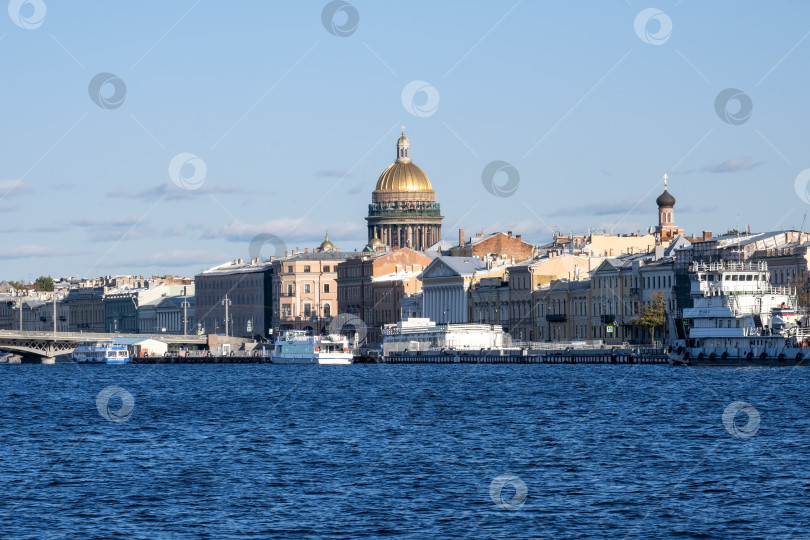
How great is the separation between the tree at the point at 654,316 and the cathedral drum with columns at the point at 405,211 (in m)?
72.3

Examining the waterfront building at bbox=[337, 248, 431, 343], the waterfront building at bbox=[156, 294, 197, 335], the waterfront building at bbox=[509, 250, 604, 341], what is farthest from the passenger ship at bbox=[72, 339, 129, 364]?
the waterfront building at bbox=[156, 294, 197, 335]

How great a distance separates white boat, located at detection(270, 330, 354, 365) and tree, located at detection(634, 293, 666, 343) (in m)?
18.6

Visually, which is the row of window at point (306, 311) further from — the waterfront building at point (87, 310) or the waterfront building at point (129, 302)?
the waterfront building at point (87, 310)

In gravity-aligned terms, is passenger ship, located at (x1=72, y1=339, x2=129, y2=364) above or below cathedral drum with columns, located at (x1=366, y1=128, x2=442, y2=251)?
below

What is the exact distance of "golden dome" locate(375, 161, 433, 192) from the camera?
Result: 18162 centimetres

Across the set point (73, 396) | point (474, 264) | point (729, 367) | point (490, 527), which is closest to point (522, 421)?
point (490, 527)

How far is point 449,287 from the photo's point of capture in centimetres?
13500

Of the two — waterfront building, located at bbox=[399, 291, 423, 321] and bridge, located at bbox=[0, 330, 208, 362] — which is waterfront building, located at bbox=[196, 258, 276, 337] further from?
bridge, located at bbox=[0, 330, 208, 362]

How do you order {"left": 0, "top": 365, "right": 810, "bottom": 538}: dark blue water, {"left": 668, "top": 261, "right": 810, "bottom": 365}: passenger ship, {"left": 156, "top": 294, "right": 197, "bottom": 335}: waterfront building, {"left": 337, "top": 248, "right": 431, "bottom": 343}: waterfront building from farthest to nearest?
{"left": 156, "top": 294, "right": 197, "bottom": 335}: waterfront building
{"left": 337, "top": 248, "right": 431, "bottom": 343}: waterfront building
{"left": 668, "top": 261, "right": 810, "bottom": 365}: passenger ship
{"left": 0, "top": 365, "right": 810, "bottom": 538}: dark blue water

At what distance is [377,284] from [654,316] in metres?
46.7

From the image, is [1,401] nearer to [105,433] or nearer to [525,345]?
[105,433]

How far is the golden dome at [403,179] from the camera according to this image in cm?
18162

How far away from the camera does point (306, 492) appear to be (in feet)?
101

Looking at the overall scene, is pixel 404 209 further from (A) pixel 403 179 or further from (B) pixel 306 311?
(B) pixel 306 311
